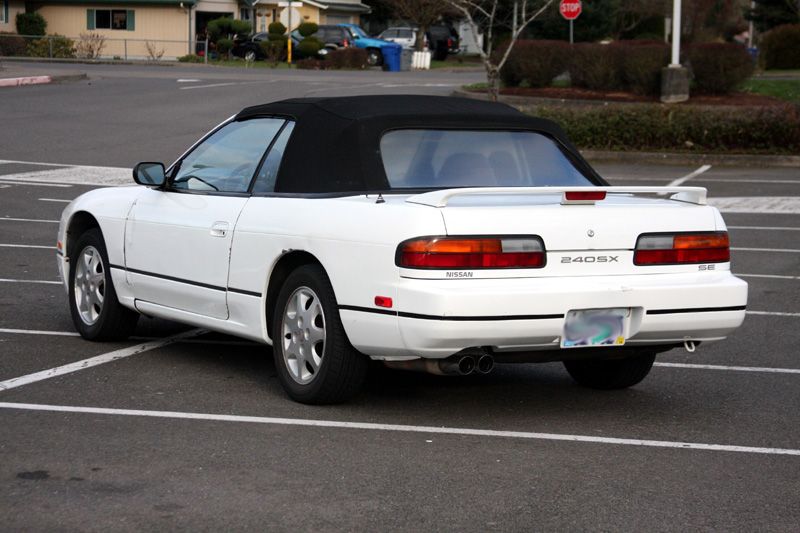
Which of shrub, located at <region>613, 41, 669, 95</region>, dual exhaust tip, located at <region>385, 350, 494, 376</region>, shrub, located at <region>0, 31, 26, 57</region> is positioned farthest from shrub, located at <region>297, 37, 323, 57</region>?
dual exhaust tip, located at <region>385, 350, 494, 376</region>

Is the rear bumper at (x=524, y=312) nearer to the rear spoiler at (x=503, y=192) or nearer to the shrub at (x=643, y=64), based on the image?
the rear spoiler at (x=503, y=192)

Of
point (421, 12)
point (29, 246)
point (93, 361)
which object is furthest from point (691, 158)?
point (421, 12)

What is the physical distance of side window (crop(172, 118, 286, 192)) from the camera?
24.4 ft

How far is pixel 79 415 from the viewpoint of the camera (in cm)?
643

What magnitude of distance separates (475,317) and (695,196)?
1559 millimetres

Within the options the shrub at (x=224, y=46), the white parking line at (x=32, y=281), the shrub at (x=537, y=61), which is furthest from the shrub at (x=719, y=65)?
the shrub at (x=224, y=46)

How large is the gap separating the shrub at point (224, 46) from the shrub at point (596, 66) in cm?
3053

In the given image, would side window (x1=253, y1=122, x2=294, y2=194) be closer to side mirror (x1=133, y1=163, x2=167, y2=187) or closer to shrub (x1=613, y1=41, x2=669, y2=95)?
side mirror (x1=133, y1=163, x2=167, y2=187)

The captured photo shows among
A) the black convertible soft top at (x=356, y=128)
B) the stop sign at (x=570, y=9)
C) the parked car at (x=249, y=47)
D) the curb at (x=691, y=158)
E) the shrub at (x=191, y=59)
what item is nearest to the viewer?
the black convertible soft top at (x=356, y=128)

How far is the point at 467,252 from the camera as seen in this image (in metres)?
5.93

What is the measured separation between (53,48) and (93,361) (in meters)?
48.4

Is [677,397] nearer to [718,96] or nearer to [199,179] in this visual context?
[199,179]

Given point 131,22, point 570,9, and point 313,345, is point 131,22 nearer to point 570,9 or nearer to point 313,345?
point 570,9

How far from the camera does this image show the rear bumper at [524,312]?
5.89 metres
